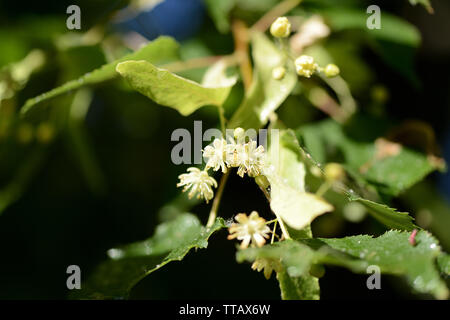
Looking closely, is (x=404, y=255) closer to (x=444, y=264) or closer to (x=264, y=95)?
(x=444, y=264)

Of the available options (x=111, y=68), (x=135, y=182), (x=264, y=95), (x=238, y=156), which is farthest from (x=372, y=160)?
(x=135, y=182)

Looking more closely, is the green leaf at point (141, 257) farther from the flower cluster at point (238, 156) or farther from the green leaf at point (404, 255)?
the green leaf at point (404, 255)

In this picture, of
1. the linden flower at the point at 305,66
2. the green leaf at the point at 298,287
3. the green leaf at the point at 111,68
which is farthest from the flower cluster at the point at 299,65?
the green leaf at the point at 298,287

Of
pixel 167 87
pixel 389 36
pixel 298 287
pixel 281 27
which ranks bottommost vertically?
pixel 298 287

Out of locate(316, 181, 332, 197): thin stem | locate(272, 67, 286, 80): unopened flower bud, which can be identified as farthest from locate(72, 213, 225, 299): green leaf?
locate(272, 67, 286, 80): unopened flower bud

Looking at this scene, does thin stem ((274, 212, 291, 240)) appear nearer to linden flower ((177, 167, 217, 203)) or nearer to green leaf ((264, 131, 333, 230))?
green leaf ((264, 131, 333, 230))
